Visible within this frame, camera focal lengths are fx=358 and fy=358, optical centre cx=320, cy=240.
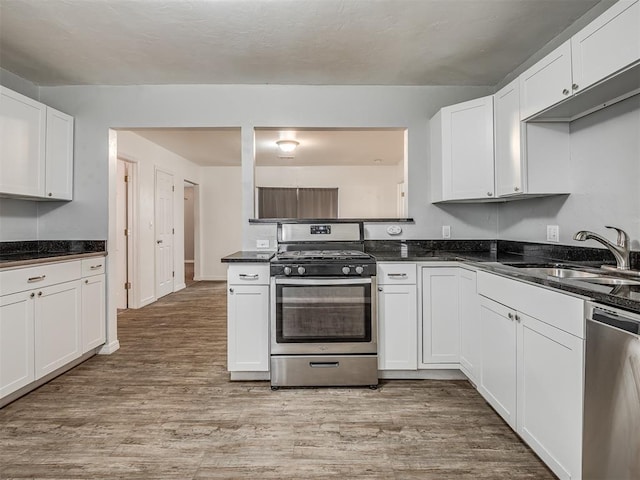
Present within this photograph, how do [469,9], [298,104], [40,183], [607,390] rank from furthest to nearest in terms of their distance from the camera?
[298,104]
[40,183]
[469,9]
[607,390]

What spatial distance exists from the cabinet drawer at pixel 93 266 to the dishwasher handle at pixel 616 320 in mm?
3279

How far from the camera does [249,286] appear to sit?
2551 millimetres

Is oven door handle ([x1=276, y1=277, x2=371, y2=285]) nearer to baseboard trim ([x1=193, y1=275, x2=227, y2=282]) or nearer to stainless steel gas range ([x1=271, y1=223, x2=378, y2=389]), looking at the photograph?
stainless steel gas range ([x1=271, y1=223, x2=378, y2=389])

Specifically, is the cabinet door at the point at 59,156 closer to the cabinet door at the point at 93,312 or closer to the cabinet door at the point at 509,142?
the cabinet door at the point at 93,312

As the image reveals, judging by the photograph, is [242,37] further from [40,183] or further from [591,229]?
[591,229]

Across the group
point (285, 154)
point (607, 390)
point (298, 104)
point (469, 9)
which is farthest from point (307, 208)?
point (607, 390)

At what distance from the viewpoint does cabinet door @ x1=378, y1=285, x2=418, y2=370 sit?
101 inches

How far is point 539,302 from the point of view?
61.7 inches

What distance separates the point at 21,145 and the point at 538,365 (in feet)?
11.7

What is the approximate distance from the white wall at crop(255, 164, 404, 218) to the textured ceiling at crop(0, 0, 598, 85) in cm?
450

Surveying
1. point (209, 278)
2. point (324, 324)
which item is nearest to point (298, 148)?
point (209, 278)

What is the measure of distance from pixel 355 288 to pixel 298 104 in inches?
68.7

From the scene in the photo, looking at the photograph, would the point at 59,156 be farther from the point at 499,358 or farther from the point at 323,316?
the point at 499,358

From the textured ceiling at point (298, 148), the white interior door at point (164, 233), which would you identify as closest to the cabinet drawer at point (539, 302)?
the textured ceiling at point (298, 148)
